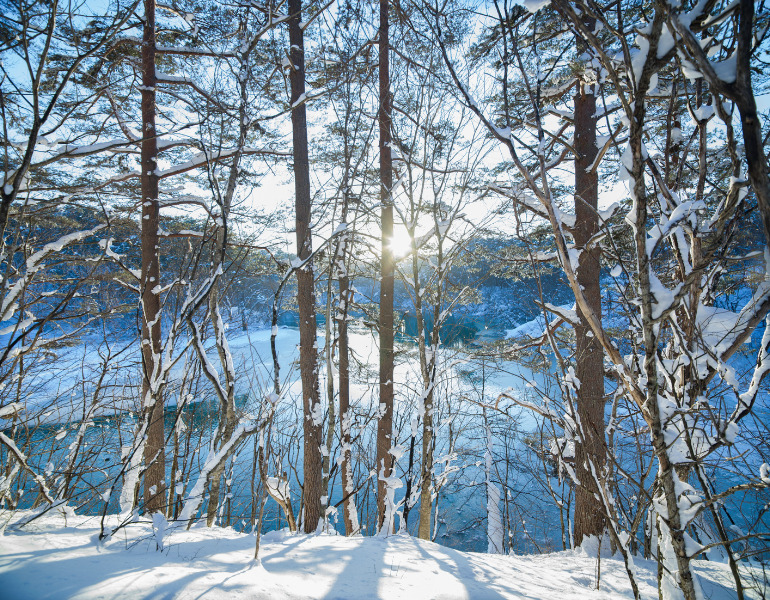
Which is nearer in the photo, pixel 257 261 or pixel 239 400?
pixel 257 261

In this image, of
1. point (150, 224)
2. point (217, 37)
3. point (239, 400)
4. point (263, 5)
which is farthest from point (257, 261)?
point (239, 400)

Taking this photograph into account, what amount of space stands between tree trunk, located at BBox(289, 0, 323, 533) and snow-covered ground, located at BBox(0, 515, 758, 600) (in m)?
1.89

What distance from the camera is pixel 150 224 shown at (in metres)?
5.29

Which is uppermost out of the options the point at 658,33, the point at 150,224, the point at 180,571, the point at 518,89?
the point at 518,89

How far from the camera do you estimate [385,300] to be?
6258mm

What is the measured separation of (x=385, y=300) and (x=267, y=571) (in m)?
4.67

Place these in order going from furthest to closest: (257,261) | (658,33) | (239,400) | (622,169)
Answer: (239,400), (257,261), (622,169), (658,33)

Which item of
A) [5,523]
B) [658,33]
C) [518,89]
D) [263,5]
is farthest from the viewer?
[518,89]

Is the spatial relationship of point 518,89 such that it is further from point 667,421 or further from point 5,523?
point 5,523

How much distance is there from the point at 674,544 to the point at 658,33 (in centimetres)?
197

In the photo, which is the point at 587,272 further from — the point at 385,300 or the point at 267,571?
A: the point at 267,571

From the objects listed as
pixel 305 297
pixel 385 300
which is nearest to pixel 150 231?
pixel 305 297

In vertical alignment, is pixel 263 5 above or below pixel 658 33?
above

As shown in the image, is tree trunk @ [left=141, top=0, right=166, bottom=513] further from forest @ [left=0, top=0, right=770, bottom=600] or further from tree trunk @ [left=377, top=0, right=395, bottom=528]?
tree trunk @ [left=377, top=0, right=395, bottom=528]
